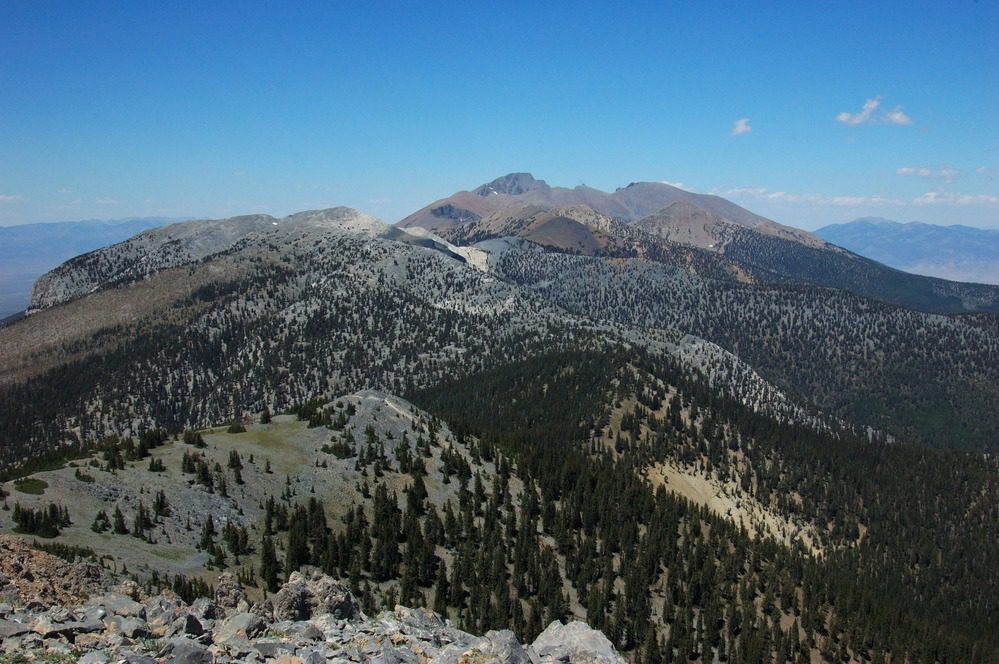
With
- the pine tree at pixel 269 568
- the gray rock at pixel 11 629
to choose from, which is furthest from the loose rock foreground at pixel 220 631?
the pine tree at pixel 269 568

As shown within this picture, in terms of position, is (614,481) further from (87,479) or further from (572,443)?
(87,479)

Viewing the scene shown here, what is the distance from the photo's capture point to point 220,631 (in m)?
28.3

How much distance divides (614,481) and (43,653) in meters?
122

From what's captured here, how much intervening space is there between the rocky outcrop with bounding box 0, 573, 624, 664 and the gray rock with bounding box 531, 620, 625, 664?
0.05 m

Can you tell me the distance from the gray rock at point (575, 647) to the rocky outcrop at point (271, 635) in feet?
0.18

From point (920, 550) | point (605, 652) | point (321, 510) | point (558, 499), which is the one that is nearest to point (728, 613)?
point (558, 499)

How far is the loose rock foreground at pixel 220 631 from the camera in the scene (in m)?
23.9

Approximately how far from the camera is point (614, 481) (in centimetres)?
13500

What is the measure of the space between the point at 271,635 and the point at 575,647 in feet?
50.6

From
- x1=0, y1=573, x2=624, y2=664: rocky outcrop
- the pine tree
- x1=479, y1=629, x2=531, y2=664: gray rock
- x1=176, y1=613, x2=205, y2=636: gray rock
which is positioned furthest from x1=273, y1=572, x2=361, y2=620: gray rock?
the pine tree

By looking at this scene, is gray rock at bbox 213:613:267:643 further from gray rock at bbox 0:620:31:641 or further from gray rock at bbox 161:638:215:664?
gray rock at bbox 0:620:31:641

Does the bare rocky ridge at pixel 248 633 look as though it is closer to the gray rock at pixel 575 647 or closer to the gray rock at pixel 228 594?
the gray rock at pixel 575 647

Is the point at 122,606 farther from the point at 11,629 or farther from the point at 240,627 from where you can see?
the point at 11,629

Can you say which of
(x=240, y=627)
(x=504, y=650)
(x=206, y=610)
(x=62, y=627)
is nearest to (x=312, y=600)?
(x=206, y=610)
